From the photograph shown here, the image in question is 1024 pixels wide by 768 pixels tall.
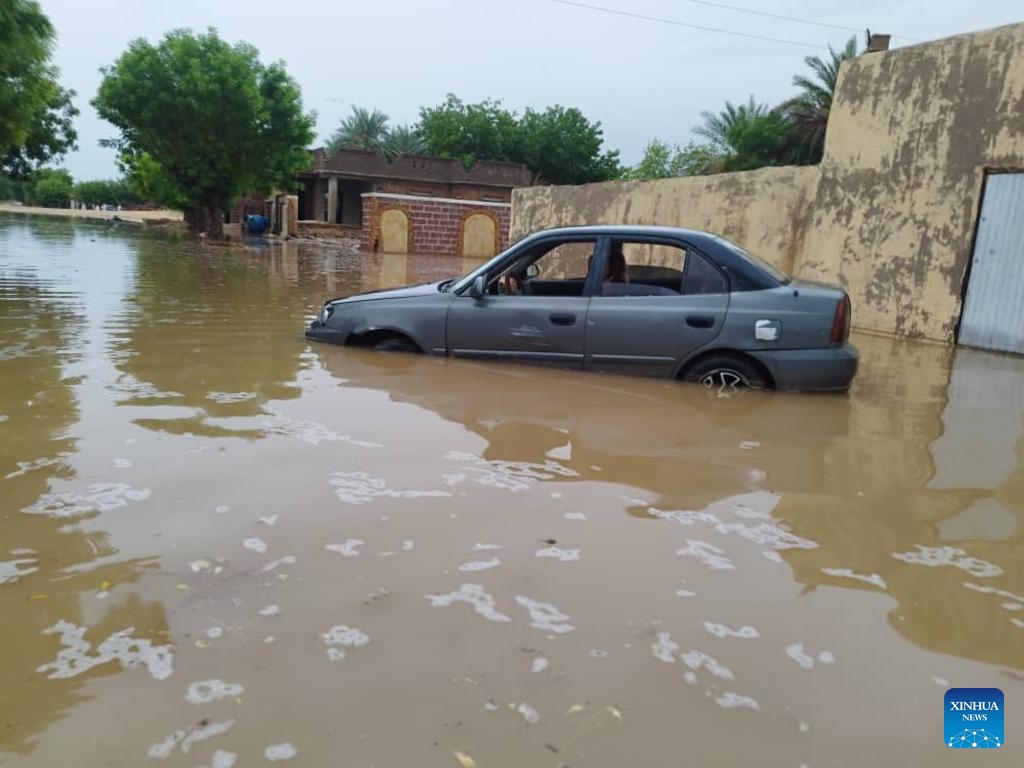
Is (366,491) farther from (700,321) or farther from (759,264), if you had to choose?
(759,264)

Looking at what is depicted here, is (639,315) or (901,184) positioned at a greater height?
(901,184)

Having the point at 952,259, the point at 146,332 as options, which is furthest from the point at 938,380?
the point at 146,332

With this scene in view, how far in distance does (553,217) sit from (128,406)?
12.6 meters

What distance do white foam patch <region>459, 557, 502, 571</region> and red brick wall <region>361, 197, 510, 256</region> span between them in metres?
A: 27.1

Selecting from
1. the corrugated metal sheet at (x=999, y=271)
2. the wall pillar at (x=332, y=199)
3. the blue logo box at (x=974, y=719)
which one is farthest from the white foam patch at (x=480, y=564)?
the wall pillar at (x=332, y=199)

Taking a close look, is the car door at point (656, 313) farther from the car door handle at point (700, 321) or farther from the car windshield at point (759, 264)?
the car windshield at point (759, 264)

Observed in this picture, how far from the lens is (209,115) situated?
28.5 metres

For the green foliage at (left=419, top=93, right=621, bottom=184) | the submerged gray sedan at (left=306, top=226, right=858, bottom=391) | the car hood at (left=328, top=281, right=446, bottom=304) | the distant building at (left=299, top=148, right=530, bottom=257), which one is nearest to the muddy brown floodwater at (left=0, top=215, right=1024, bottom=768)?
the submerged gray sedan at (left=306, top=226, right=858, bottom=391)

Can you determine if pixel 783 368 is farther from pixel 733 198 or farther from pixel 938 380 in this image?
pixel 733 198

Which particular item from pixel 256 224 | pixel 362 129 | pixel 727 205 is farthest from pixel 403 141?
pixel 727 205

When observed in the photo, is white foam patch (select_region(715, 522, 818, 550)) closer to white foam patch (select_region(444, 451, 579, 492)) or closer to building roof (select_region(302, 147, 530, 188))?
white foam patch (select_region(444, 451, 579, 492))

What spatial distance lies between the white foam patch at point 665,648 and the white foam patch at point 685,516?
1.00m

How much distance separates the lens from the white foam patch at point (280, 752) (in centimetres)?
188

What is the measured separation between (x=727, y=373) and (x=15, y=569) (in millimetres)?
4855
